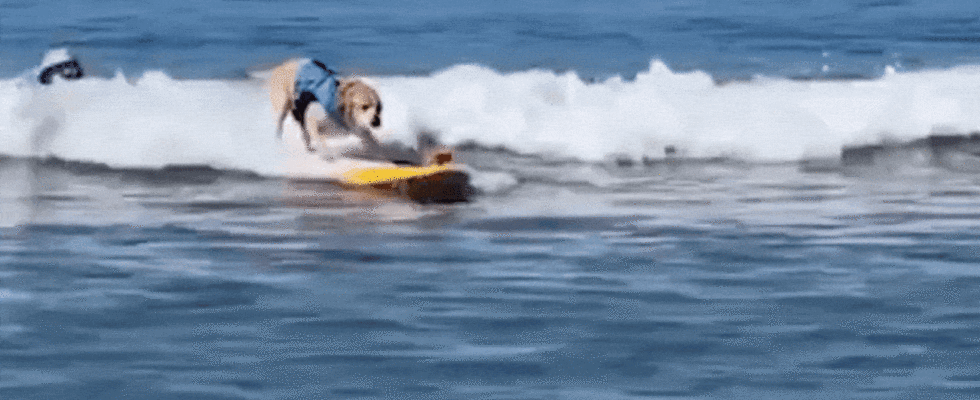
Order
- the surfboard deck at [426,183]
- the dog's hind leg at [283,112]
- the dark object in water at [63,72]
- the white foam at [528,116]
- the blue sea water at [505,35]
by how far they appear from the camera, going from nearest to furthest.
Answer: the surfboard deck at [426,183], the dog's hind leg at [283,112], the white foam at [528,116], the dark object in water at [63,72], the blue sea water at [505,35]

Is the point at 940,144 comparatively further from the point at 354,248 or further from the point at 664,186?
the point at 354,248

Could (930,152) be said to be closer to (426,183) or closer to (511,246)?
(426,183)

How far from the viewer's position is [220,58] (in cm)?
2031

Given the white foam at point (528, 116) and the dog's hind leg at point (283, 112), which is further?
the white foam at point (528, 116)

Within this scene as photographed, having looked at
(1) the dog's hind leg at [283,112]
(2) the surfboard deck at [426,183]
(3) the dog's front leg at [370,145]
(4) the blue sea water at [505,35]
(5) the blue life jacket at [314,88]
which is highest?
(4) the blue sea water at [505,35]

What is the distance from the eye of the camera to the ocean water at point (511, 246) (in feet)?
18.7

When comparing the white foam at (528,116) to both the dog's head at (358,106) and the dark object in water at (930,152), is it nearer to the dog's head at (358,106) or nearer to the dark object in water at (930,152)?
the dark object in water at (930,152)

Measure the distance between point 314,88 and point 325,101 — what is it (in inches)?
6.9

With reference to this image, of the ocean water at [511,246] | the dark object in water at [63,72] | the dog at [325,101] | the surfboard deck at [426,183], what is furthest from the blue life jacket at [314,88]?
the dark object in water at [63,72]

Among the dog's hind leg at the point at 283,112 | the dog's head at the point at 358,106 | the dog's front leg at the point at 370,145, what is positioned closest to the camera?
the dog's head at the point at 358,106

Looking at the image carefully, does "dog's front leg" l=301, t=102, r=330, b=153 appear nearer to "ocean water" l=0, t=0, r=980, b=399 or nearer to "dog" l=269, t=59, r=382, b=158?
"dog" l=269, t=59, r=382, b=158

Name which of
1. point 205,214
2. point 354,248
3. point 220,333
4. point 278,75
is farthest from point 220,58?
point 220,333

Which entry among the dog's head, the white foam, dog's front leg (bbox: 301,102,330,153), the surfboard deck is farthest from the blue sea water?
the surfboard deck

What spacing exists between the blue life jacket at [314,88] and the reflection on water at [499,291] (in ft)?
1.57
